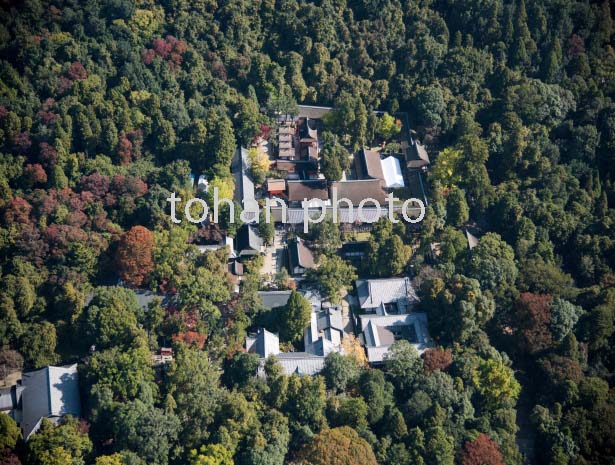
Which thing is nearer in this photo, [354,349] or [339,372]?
[339,372]

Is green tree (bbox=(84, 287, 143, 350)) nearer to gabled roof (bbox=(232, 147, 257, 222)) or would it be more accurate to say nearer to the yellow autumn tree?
gabled roof (bbox=(232, 147, 257, 222))

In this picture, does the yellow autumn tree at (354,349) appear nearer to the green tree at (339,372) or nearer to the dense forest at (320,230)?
the dense forest at (320,230)

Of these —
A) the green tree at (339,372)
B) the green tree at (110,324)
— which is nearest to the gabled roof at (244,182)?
the green tree at (110,324)

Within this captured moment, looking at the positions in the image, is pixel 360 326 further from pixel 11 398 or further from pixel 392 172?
pixel 11 398

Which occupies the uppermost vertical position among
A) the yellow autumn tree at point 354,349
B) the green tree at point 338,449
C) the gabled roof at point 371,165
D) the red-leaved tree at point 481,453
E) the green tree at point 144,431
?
the gabled roof at point 371,165

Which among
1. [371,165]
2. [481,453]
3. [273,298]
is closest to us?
[481,453]

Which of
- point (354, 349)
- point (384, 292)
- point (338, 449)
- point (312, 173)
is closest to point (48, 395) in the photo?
point (338, 449)
